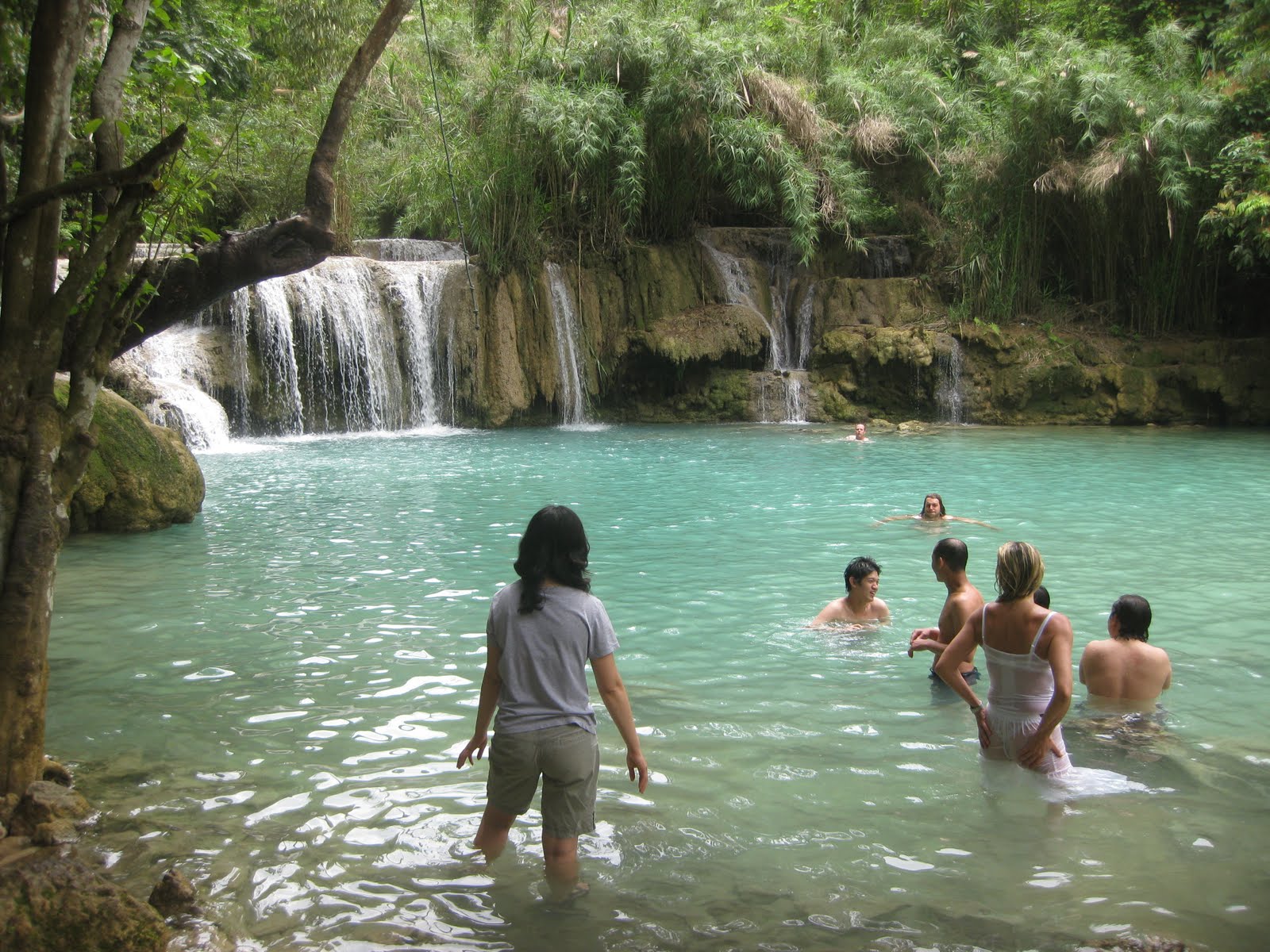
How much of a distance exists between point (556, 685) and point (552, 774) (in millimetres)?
296

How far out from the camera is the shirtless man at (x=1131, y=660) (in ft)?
17.7

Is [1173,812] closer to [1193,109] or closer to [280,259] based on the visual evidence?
[280,259]

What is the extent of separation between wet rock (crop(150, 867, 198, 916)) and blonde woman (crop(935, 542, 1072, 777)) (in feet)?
9.90

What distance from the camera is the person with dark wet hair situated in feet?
11.8

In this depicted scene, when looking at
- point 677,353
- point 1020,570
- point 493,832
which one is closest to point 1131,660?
point 1020,570

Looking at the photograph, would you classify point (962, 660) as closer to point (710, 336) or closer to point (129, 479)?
point (129, 479)

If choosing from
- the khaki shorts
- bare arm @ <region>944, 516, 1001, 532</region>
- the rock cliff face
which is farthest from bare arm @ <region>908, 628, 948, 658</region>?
the rock cliff face

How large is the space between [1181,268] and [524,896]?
22598 mm

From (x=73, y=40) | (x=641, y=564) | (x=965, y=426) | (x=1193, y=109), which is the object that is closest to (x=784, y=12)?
(x=1193, y=109)

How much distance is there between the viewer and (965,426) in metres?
21.3

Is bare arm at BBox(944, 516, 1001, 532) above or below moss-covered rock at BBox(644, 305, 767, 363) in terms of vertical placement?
below

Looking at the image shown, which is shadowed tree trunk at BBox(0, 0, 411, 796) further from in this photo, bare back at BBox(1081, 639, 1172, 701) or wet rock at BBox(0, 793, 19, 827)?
bare back at BBox(1081, 639, 1172, 701)

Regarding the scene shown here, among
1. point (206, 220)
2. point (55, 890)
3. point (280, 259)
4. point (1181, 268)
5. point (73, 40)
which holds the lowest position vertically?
point (55, 890)

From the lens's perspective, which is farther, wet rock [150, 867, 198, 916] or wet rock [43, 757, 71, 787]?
wet rock [43, 757, 71, 787]
